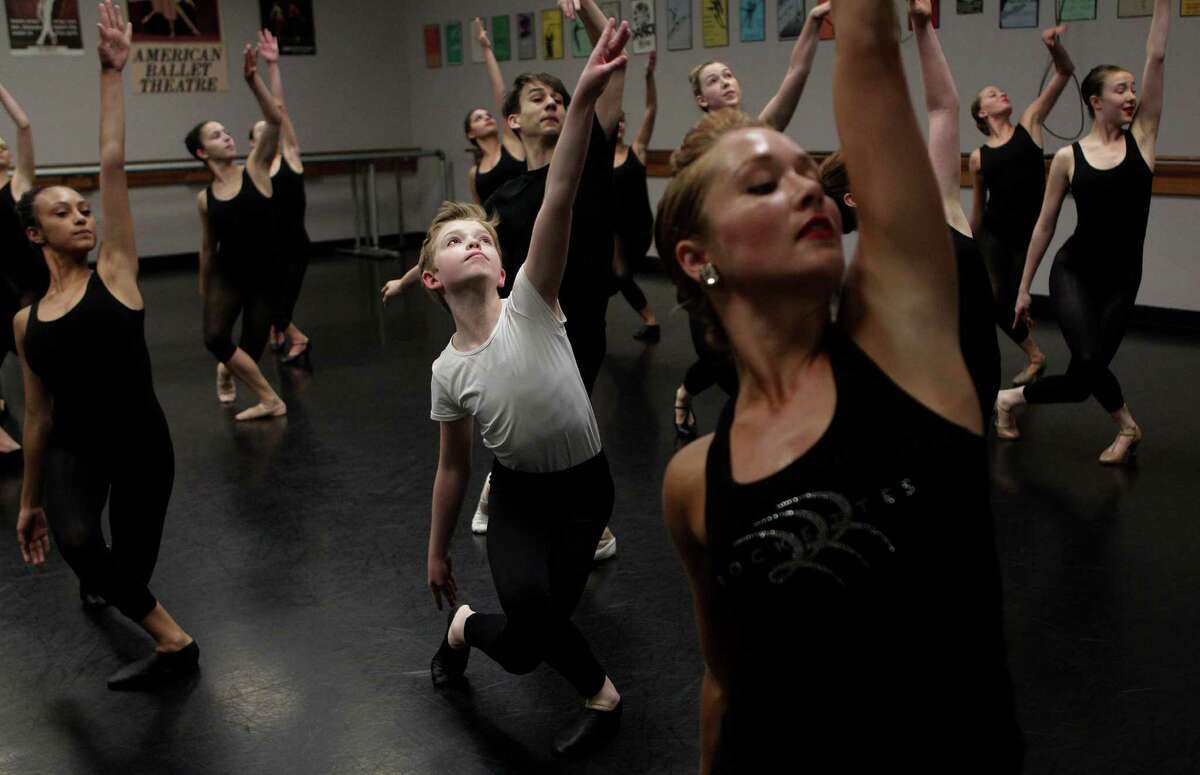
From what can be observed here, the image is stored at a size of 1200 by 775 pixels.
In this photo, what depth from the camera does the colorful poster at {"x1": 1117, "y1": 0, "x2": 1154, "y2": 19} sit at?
22.1ft

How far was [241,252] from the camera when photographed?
6016 mm

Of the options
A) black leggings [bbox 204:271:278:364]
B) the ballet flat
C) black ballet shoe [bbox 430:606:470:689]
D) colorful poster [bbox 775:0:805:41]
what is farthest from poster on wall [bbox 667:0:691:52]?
black ballet shoe [bbox 430:606:470:689]

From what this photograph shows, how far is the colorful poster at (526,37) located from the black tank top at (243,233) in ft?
18.1

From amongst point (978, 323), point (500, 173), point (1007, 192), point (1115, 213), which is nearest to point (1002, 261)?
point (1007, 192)

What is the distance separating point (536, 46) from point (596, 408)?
635 cm

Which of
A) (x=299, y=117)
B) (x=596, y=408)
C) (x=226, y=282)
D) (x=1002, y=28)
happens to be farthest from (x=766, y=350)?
(x=299, y=117)

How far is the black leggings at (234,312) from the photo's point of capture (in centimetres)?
571

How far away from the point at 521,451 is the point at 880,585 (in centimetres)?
154

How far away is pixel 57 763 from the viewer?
2674mm

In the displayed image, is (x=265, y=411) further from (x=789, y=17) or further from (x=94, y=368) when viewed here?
(x=789, y=17)

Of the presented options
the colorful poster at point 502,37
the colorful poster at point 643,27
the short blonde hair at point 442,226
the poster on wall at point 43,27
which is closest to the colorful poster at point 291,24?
the poster on wall at point 43,27

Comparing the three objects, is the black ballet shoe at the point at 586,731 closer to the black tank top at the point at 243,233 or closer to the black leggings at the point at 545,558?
the black leggings at the point at 545,558

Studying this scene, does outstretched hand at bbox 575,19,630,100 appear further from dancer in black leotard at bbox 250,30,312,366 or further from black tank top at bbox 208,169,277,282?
dancer in black leotard at bbox 250,30,312,366

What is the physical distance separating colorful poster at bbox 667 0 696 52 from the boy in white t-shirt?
7422 mm
